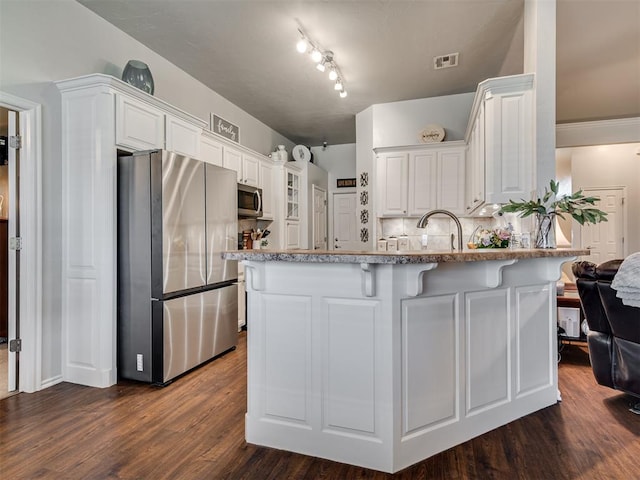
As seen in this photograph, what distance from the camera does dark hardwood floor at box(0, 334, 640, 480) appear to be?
66.2 inches

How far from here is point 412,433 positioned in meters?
1.73

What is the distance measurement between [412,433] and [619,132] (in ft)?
21.4

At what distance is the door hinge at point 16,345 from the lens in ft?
8.48

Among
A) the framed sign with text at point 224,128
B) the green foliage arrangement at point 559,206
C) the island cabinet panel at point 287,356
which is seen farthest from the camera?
the framed sign with text at point 224,128

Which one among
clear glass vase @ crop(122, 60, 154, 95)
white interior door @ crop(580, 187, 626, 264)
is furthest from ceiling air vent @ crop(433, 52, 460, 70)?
white interior door @ crop(580, 187, 626, 264)

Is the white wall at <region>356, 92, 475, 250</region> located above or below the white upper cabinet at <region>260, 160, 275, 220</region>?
above

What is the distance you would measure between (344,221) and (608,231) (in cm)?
497

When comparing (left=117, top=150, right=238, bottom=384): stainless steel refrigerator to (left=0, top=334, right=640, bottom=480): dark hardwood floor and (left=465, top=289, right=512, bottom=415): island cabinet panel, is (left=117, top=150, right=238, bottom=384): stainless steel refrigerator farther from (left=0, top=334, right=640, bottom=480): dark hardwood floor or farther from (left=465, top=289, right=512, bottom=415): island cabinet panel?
(left=465, top=289, right=512, bottom=415): island cabinet panel

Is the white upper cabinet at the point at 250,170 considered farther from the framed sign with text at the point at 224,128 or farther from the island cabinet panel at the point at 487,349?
the island cabinet panel at the point at 487,349

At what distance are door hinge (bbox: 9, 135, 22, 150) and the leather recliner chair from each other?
4.02m

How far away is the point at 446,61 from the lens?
3.92 metres

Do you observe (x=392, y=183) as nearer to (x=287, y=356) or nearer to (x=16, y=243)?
(x=287, y=356)

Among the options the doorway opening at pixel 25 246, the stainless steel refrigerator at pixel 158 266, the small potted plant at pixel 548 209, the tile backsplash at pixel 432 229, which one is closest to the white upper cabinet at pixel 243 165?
the stainless steel refrigerator at pixel 158 266

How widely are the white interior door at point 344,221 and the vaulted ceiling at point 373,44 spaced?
2191 mm
